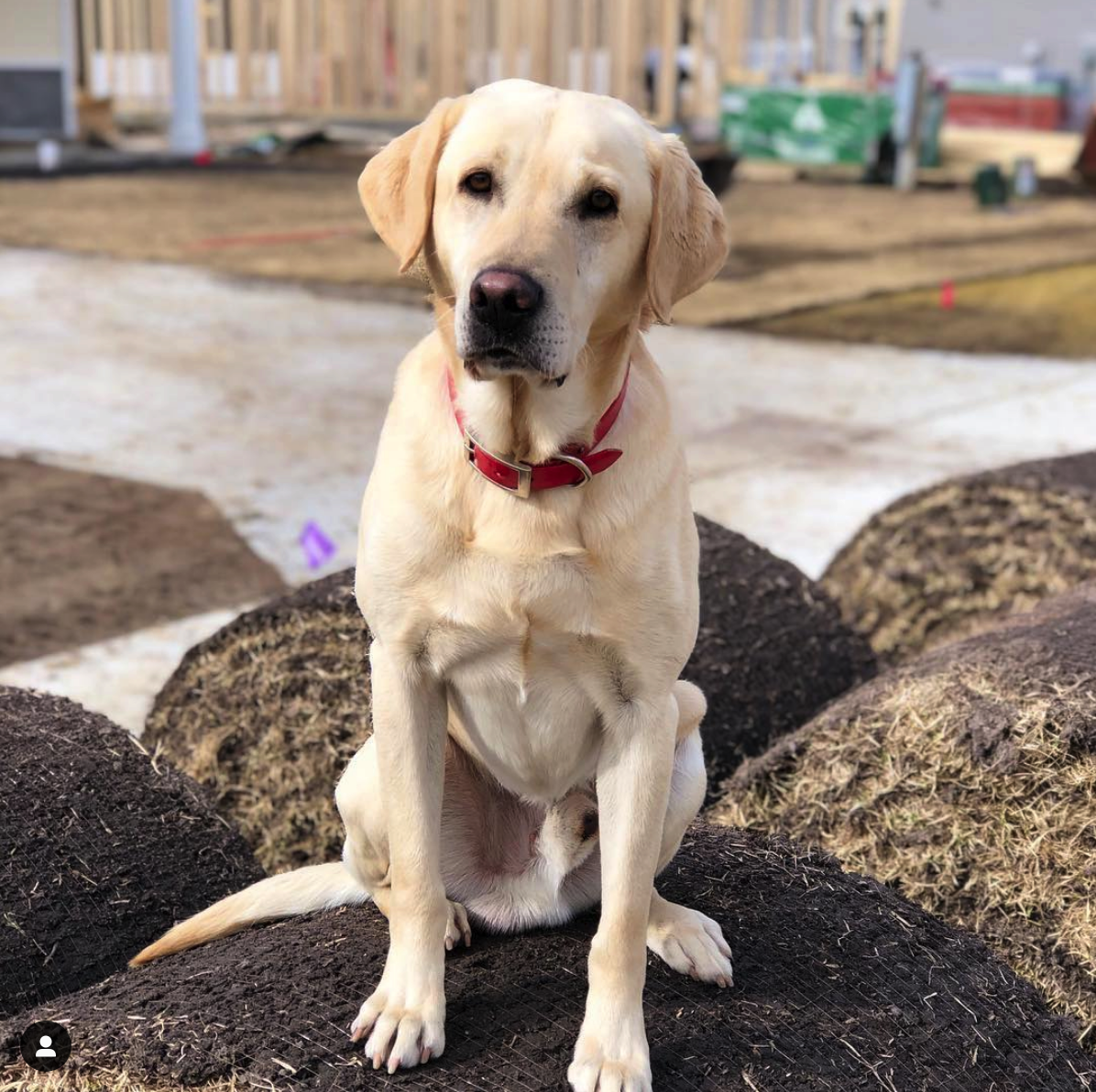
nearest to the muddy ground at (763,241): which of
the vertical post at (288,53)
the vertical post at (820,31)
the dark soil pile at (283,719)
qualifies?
the dark soil pile at (283,719)

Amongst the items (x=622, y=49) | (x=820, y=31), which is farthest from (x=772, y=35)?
(x=622, y=49)

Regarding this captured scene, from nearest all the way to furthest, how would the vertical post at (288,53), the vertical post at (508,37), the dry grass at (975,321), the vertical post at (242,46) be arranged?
1. the dry grass at (975,321)
2. the vertical post at (508,37)
3. the vertical post at (288,53)
4. the vertical post at (242,46)

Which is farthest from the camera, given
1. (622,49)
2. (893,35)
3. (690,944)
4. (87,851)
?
(893,35)

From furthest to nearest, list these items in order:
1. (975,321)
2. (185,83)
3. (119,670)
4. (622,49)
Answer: (622,49) → (185,83) → (975,321) → (119,670)

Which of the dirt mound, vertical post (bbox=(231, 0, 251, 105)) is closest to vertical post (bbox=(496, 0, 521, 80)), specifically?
vertical post (bbox=(231, 0, 251, 105))

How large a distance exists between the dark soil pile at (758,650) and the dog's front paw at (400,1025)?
1.29 meters

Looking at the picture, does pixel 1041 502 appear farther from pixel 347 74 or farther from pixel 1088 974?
pixel 347 74

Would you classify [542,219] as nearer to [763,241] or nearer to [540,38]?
[763,241]

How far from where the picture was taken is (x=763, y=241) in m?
12.8

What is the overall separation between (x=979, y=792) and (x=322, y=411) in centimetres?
498

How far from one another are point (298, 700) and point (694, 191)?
1.51 m

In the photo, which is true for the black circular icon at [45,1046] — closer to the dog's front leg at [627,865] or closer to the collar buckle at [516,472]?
the dog's front leg at [627,865]

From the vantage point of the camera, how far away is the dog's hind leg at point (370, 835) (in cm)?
230

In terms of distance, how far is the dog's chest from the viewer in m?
2.02
